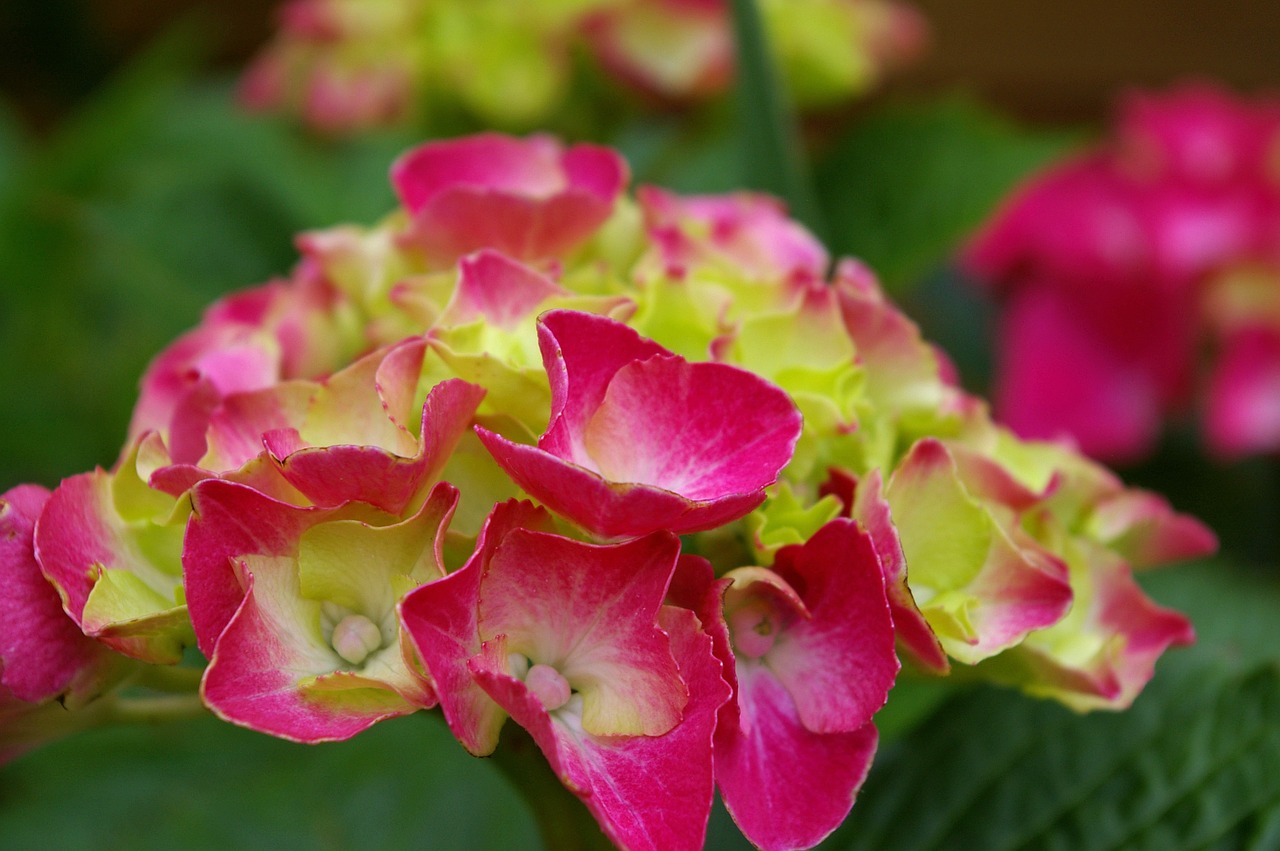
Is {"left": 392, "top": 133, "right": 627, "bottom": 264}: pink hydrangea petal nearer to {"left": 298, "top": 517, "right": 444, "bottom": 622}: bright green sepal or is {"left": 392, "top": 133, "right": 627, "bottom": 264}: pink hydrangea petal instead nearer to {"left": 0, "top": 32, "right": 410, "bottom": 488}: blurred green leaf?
{"left": 298, "top": 517, "right": 444, "bottom": 622}: bright green sepal

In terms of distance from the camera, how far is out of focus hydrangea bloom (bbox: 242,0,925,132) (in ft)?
2.10

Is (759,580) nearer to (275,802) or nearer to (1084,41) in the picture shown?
(275,802)

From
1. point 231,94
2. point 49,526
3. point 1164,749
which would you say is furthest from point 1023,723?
point 231,94

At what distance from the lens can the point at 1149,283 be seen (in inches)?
30.1

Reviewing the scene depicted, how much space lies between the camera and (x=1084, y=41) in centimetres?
153

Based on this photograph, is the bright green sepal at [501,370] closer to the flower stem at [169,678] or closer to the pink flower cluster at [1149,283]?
the flower stem at [169,678]

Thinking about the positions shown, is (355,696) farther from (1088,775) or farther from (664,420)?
(1088,775)

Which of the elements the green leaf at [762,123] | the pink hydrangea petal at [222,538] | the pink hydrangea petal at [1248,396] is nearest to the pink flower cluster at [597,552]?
the pink hydrangea petal at [222,538]

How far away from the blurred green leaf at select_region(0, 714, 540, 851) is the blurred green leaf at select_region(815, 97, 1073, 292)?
0.30 metres

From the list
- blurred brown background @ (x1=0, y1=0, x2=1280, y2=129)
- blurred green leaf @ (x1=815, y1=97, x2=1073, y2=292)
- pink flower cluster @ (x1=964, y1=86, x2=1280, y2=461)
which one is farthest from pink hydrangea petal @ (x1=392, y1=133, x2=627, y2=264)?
blurred brown background @ (x1=0, y1=0, x2=1280, y2=129)

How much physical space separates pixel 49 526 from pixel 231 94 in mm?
969

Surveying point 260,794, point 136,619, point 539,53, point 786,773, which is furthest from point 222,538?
point 539,53

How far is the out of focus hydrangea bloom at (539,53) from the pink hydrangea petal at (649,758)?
44 centimetres

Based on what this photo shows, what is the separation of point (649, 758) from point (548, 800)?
0.09 meters
